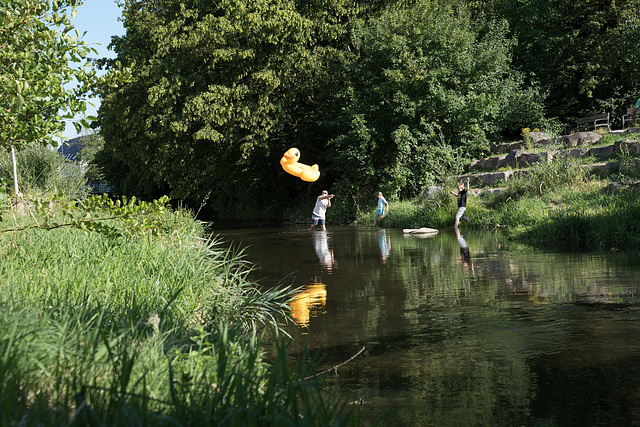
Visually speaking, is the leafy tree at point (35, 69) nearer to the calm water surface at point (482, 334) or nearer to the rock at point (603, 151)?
the calm water surface at point (482, 334)

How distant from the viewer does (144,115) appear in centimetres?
2945

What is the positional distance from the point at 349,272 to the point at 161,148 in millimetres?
19348

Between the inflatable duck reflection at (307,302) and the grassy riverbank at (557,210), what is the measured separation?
264 inches

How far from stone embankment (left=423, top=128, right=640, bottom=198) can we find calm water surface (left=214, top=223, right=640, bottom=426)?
999 cm

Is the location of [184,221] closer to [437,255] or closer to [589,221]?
[437,255]

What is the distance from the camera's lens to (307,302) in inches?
342

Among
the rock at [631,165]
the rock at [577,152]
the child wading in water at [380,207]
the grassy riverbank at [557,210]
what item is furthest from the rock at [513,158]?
the rock at [631,165]

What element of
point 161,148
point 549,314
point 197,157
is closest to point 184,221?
point 549,314

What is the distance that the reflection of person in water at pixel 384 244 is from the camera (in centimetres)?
1473

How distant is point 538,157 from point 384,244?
9681mm

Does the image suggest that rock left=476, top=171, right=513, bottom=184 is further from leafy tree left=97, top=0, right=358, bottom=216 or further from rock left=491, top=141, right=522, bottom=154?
leafy tree left=97, top=0, right=358, bottom=216

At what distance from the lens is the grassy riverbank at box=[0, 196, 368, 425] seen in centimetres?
285

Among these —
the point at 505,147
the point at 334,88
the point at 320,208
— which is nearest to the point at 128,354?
the point at 320,208

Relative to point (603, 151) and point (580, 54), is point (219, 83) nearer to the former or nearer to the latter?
point (603, 151)
